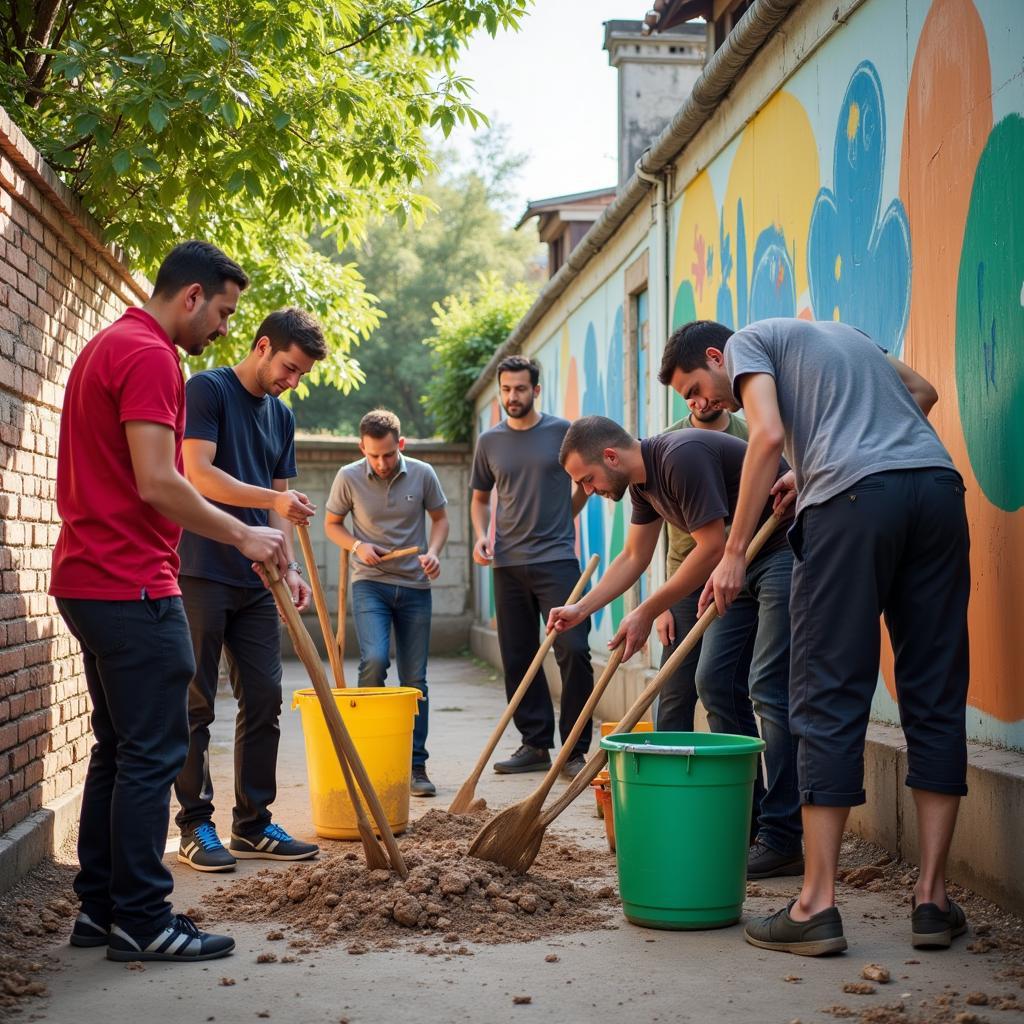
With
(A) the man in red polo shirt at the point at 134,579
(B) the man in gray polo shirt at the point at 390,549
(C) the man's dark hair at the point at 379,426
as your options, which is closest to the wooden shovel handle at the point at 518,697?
(B) the man in gray polo shirt at the point at 390,549

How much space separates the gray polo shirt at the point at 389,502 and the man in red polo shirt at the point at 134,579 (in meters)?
3.25

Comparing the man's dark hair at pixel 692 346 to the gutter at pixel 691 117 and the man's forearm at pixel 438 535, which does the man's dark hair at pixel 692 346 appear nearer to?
the gutter at pixel 691 117

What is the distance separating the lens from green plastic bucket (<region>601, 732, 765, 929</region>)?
387 centimetres

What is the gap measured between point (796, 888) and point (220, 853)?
83.2 inches

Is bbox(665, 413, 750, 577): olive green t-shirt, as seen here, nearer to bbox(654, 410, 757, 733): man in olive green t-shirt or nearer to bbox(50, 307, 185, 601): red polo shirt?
bbox(654, 410, 757, 733): man in olive green t-shirt

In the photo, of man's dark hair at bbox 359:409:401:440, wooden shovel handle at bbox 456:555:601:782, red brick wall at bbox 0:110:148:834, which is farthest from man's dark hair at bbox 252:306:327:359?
man's dark hair at bbox 359:409:401:440

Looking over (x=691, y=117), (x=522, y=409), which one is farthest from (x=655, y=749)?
(x=691, y=117)

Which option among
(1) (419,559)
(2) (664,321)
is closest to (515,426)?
(1) (419,559)

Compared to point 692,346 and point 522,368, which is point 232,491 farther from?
point 522,368

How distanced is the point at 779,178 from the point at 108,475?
3.98m

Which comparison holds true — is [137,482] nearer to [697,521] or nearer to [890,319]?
[697,521]

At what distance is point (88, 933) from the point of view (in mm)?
3887

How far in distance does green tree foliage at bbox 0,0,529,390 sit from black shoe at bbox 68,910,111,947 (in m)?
3.55

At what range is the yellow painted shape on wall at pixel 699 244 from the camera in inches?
301
